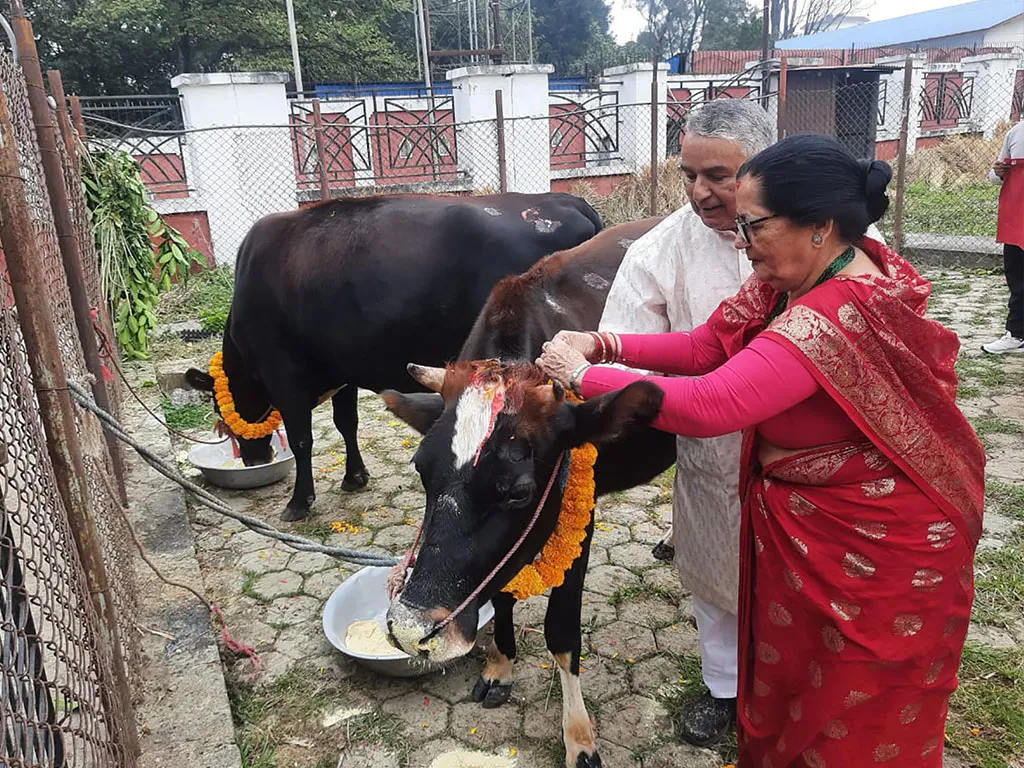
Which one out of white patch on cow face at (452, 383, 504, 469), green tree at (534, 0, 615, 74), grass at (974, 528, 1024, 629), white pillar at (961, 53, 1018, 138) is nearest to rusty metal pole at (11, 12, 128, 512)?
white patch on cow face at (452, 383, 504, 469)

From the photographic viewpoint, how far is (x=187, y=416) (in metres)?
6.41

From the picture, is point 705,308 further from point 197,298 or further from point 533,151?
point 533,151

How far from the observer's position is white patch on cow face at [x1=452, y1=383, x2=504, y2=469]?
202 cm

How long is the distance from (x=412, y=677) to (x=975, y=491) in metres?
2.26

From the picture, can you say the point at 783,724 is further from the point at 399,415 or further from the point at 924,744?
the point at 399,415

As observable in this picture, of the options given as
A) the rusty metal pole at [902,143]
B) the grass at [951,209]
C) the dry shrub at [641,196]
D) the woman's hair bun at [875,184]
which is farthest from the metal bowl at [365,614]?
the grass at [951,209]

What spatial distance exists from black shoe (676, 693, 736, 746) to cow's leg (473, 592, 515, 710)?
2.27 feet

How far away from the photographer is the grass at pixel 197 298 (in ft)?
30.6

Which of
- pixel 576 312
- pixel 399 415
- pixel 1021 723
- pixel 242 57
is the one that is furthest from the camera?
pixel 242 57

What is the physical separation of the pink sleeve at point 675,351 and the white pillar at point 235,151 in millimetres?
10236

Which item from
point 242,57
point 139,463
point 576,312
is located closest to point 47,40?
point 242,57

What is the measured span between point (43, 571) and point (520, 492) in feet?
4.73

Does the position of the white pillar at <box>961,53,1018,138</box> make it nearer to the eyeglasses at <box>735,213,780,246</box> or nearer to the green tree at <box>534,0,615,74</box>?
the eyeglasses at <box>735,213,780,246</box>

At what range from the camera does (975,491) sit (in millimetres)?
1935
